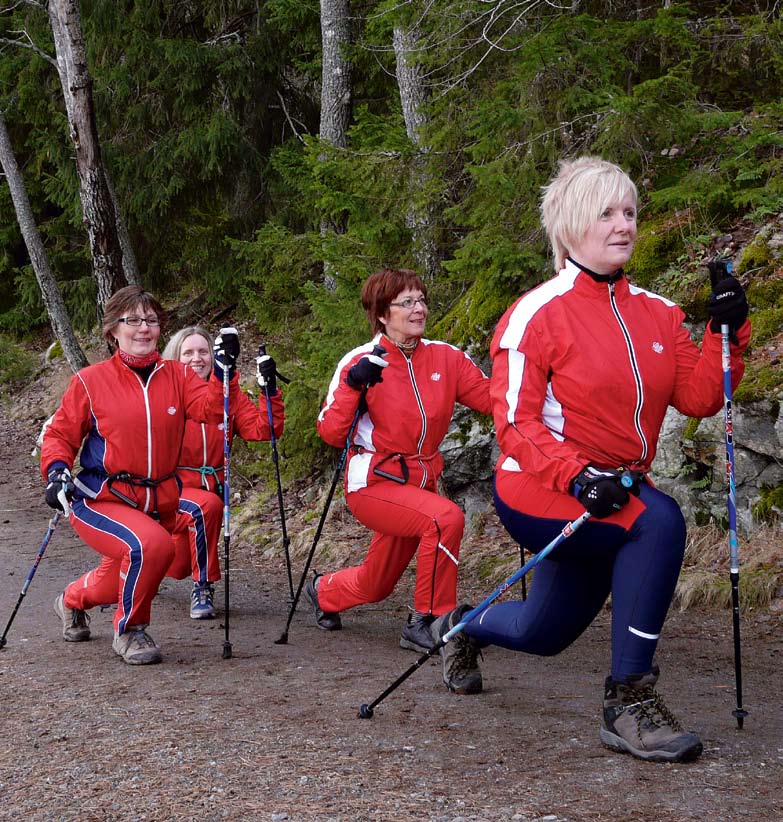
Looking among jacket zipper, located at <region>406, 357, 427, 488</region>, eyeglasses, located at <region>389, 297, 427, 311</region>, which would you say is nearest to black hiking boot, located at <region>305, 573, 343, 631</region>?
jacket zipper, located at <region>406, 357, 427, 488</region>

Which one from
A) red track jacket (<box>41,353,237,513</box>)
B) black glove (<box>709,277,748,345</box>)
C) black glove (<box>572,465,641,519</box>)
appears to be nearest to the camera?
black glove (<box>572,465,641,519</box>)

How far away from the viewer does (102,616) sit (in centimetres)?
807

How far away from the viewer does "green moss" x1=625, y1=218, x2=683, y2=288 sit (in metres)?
8.77

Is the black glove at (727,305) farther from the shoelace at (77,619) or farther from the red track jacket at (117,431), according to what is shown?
the shoelace at (77,619)

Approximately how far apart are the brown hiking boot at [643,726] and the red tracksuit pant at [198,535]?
453cm

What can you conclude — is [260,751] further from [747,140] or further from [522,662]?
[747,140]

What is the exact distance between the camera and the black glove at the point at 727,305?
4.30 metres

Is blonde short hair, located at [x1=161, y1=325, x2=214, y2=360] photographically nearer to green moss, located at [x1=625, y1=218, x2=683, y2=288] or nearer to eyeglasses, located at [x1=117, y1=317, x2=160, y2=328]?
eyeglasses, located at [x1=117, y1=317, x2=160, y2=328]

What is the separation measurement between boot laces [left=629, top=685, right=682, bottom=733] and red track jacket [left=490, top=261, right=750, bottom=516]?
772 mm

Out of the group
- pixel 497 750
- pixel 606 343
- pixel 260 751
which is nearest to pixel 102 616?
pixel 260 751

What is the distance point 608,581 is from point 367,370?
91.2 inches

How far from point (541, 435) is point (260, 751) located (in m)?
1.78

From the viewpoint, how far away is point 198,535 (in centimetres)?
807

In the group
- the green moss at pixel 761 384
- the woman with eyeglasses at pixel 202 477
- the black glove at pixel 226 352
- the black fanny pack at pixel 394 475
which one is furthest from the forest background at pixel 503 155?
the black fanny pack at pixel 394 475
